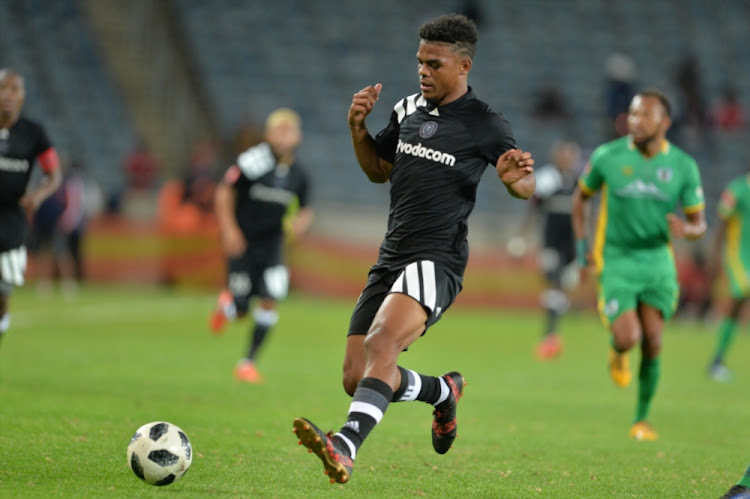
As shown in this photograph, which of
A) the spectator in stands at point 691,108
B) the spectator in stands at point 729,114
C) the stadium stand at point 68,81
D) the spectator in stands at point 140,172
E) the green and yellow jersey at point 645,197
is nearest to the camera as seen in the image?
the green and yellow jersey at point 645,197

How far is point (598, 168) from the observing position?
30.7 feet

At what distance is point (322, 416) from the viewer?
30.0 ft

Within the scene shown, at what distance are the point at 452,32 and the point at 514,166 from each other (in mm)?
896

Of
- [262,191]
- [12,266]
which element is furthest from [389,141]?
[262,191]

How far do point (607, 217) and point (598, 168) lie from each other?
43cm

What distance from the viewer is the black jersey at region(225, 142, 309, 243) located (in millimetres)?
12305

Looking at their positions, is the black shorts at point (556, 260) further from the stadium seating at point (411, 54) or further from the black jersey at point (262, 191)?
the stadium seating at point (411, 54)

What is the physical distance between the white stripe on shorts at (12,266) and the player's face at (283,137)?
3.45 metres

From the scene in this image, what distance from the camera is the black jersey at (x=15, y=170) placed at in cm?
943

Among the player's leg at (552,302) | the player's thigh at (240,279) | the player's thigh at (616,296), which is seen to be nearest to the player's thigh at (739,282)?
the player's leg at (552,302)

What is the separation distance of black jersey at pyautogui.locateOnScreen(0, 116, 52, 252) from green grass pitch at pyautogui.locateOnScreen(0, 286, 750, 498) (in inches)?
54.6

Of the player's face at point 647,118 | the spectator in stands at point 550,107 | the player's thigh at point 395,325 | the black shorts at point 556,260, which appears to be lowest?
the black shorts at point 556,260

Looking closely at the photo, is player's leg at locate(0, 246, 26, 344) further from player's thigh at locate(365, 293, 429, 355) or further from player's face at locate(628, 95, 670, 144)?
player's face at locate(628, 95, 670, 144)

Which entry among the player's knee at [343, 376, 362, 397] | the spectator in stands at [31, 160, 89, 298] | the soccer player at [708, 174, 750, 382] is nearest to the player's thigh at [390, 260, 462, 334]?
the player's knee at [343, 376, 362, 397]
